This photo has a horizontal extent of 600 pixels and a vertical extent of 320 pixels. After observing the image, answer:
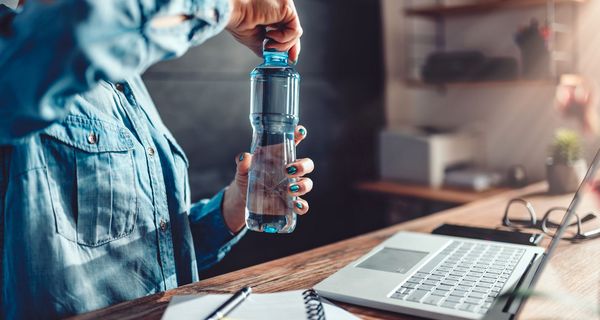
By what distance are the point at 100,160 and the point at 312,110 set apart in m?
1.92

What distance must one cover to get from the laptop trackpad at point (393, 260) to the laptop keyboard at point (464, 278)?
3 centimetres

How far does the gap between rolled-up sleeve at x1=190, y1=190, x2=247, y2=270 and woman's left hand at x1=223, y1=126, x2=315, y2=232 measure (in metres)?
0.02

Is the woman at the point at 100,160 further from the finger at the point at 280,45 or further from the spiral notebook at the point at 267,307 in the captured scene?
the spiral notebook at the point at 267,307

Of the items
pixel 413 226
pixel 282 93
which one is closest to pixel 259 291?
pixel 282 93

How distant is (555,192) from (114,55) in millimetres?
1669

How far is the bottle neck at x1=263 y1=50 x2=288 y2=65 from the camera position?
39.2 inches

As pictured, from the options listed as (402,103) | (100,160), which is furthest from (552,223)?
Result: (402,103)

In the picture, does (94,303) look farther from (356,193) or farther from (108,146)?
(356,193)

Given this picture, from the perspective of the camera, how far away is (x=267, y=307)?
0.83 meters

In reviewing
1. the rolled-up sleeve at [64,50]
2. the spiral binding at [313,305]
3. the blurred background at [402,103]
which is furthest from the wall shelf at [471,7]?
the rolled-up sleeve at [64,50]

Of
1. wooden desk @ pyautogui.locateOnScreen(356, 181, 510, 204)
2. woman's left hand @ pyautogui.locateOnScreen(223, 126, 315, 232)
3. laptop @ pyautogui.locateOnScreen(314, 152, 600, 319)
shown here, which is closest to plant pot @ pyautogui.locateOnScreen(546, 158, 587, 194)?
wooden desk @ pyautogui.locateOnScreen(356, 181, 510, 204)

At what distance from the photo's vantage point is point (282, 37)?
954 millimetres

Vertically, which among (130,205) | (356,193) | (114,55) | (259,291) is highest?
(114,55)

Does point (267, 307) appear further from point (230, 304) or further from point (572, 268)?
point (572, 268)
